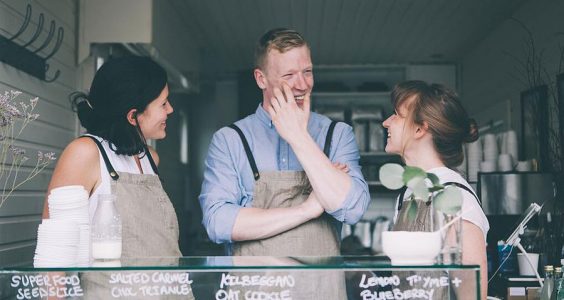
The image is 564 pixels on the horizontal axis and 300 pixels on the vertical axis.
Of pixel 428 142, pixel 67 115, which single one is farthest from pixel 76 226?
pixel 67 115

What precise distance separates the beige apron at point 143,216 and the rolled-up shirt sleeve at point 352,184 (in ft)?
1.81

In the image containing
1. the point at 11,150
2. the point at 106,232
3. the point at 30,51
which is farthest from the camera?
the point at 30,51

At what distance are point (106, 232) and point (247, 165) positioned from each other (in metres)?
0.60

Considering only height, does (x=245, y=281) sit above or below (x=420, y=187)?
below

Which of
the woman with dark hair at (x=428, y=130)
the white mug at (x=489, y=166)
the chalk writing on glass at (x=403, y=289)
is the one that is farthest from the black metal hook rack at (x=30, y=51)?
the white mug at (x=489, y=166)

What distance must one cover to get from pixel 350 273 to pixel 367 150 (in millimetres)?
5617

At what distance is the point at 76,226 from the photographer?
1.58 metres

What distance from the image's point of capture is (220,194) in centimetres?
200

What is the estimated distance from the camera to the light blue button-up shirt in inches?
76.0

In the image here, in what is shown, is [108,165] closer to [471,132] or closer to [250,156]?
[250,156]

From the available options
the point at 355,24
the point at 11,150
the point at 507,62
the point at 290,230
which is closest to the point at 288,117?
the point at 290,230

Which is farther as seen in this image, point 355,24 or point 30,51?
point 355,24

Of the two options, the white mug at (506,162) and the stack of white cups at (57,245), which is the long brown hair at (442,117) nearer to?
Answer: the stack of white cups at (57,245)

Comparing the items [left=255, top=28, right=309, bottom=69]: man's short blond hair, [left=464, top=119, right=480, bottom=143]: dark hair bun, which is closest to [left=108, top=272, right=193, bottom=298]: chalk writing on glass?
[left=255, top=28, right=309, bottom=69]: man's short blond hair
